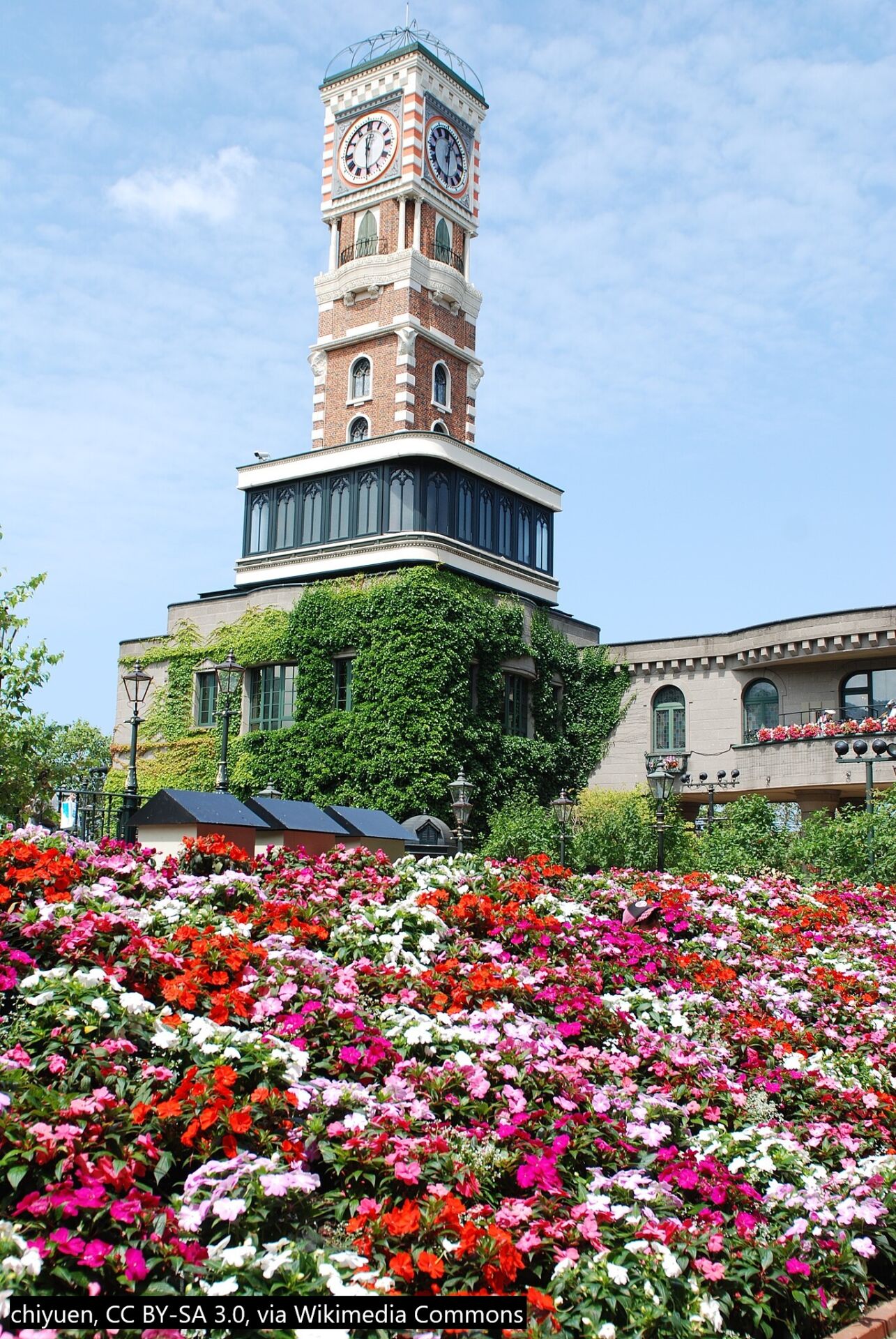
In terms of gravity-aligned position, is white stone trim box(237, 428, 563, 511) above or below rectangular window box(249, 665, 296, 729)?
above

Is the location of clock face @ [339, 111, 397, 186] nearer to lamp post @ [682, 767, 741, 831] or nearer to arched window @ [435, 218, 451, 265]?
arched window @ [435, 218, 451, 265]

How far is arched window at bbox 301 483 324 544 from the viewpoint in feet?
135

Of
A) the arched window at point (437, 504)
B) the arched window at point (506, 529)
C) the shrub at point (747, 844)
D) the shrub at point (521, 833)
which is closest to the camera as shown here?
the shrub at point (747, 844)

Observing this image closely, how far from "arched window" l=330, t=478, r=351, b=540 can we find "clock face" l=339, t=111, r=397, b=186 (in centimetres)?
1270

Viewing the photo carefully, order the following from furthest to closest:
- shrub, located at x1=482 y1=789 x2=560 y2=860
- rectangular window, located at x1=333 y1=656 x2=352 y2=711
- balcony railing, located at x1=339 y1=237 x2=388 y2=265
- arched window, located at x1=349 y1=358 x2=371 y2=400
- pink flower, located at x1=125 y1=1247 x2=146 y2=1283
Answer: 1. balcony railing, located at x1=339 y1=237 x2=388 y2=265
2. arched window, located at x1=349 y1=358 x2=371 y2=400
3. rectangular window, located at x1=333 y1=656 x2=352 y2=711
4. shrub, located at x1=482 y1=789 x2=560 y2=860
5. pink flower, located at x1=125 y1=1247 x2=146 y2=1283

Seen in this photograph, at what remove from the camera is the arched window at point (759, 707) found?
39.2 metres

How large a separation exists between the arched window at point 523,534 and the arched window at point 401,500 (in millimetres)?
5375

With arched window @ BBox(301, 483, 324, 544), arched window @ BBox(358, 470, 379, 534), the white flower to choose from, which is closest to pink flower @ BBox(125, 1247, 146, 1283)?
the white flower

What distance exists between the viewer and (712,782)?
38.5 m

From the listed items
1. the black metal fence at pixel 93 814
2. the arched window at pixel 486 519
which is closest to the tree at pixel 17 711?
the black metal fence at pixel 93 814

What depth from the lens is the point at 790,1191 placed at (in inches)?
253

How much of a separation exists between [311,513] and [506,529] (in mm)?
6756

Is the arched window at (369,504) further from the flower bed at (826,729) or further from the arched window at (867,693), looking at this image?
the arched window at (867,693)

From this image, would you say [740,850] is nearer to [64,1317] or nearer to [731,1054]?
[731,1054]
